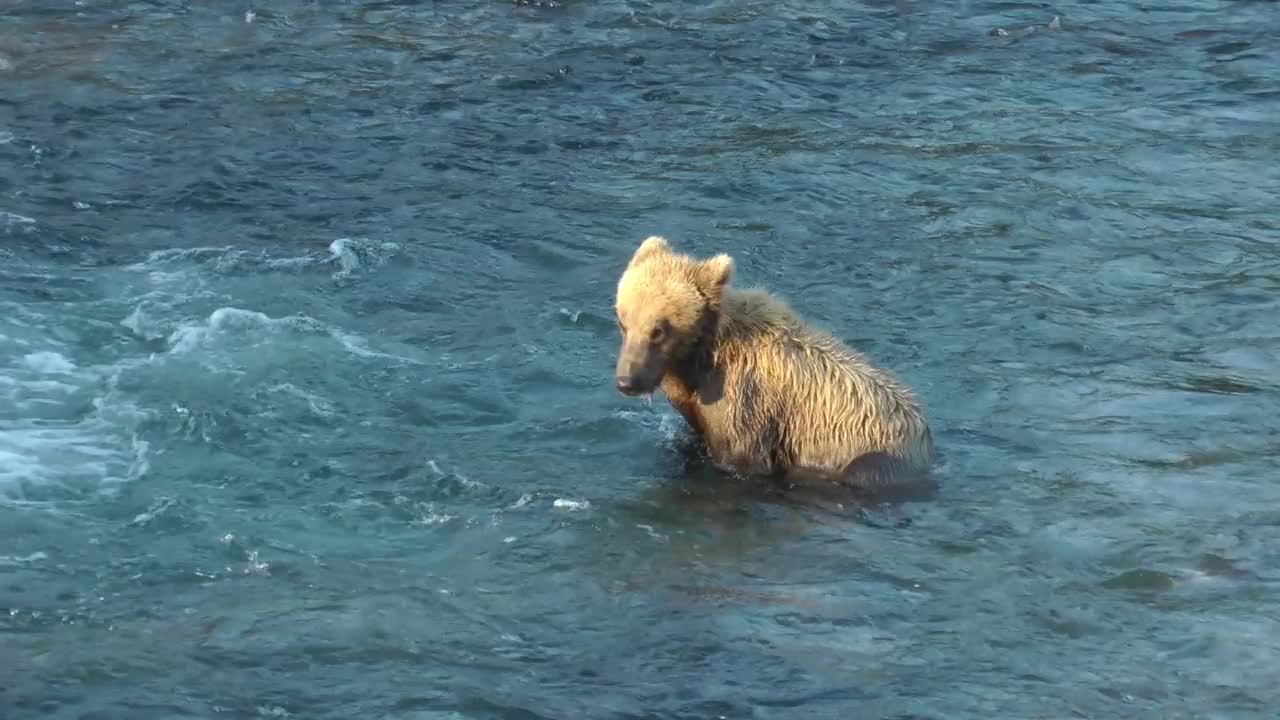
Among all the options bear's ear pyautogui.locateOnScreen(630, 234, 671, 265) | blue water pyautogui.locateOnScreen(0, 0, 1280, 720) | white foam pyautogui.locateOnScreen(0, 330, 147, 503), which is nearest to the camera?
blue water pyautogui.locateOnScreen(0, 0, 1280, 720)

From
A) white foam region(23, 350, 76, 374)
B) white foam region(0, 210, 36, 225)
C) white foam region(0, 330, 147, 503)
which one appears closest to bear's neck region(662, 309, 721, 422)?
white foam region(0, 330, 147, 503)

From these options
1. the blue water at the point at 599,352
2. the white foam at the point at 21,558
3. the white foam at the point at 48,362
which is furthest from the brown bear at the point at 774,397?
the white foam at the point at 48,362

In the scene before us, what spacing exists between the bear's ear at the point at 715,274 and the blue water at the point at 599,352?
33.4 inches

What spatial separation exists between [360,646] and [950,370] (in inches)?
160

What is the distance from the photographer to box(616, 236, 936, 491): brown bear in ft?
27.3

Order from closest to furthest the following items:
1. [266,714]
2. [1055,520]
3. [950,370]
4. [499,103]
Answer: [266,714] → [1055,520] → [950,370] → [499,103]

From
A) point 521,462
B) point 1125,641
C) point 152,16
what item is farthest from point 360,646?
point 152,16

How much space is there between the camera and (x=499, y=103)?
521 inches

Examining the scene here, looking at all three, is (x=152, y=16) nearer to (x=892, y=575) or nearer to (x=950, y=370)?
(x=950, y=370)

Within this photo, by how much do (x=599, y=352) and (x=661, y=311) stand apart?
1.69m

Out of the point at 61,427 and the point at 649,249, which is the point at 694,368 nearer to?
the point at 649,249

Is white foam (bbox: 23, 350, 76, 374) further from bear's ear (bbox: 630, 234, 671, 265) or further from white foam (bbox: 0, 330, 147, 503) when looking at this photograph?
bear's ear (bbox: 630, 234, 671, 265)

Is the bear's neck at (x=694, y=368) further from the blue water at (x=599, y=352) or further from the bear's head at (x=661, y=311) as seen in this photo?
the blue water at (x=599, y=352)

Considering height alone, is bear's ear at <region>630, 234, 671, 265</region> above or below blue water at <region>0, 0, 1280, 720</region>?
above
